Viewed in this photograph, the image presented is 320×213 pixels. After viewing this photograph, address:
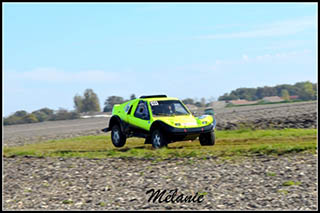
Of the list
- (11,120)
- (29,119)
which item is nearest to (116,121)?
(29,119)

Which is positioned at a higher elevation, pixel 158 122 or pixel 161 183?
pixel 158 122

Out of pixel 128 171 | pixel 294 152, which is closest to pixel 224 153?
pixel 294 152

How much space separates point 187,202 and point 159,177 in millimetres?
1884

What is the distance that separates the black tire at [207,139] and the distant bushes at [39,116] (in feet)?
128

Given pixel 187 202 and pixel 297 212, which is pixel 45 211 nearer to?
pixel 187 202

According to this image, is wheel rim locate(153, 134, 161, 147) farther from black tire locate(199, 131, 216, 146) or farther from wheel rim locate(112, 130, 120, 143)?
black tire locate(199, 131, 216, 146)

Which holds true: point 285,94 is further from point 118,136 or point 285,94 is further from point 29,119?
point 118,136

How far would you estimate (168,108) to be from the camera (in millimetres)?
13523

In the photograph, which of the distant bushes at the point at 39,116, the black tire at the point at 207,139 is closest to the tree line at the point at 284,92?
the distant bushes at the point at 39,116

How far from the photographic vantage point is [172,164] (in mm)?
11523

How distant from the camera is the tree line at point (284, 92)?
5868 centimetres

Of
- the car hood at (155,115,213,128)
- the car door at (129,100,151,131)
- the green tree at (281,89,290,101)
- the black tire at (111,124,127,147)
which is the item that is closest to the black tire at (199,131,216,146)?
the car hood at (155,115,213,128)

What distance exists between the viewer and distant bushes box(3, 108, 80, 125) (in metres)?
51.2

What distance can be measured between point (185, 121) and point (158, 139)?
2.82ft
